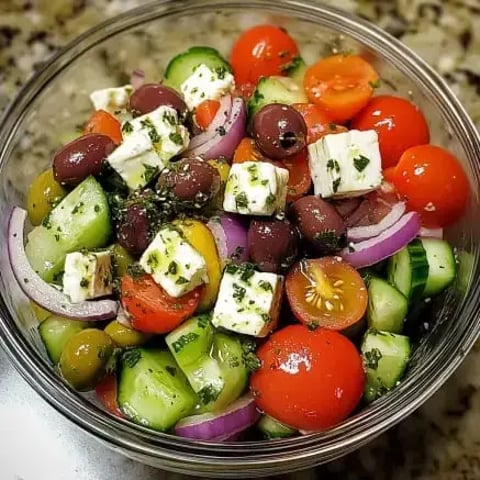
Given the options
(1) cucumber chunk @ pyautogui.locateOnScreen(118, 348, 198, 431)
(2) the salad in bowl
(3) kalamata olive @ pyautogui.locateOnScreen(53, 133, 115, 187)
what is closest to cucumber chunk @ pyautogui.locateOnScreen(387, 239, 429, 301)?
(2) the salad in bowl

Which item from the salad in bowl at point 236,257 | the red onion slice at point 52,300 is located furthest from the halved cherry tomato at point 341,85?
the red onion slice at point 52,300

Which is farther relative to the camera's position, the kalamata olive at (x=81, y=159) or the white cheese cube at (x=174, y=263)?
the kalamata olive at (x=81, y=159)

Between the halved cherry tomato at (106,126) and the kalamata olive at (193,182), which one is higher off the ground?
the halved cherry tomato at (106,126)

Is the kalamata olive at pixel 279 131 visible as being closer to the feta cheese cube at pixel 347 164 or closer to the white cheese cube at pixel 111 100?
the feta cheese cube at pixel 347 164

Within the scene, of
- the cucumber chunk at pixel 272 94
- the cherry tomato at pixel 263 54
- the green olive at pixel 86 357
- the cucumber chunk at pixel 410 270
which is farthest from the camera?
the cherry tomato at pixel 263 54

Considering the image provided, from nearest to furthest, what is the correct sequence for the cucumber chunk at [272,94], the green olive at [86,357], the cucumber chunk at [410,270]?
the green olive at [86,357] → the cucumber chunk at [410,270] → the cucumber chunk at [272,94]

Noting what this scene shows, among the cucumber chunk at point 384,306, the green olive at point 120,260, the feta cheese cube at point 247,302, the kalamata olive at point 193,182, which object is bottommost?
the cucumber chunk at point 384,306

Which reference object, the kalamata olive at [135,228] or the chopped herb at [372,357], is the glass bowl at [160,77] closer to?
the chopped herb at [372,357]

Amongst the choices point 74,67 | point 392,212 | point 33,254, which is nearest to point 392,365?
point 392,212
